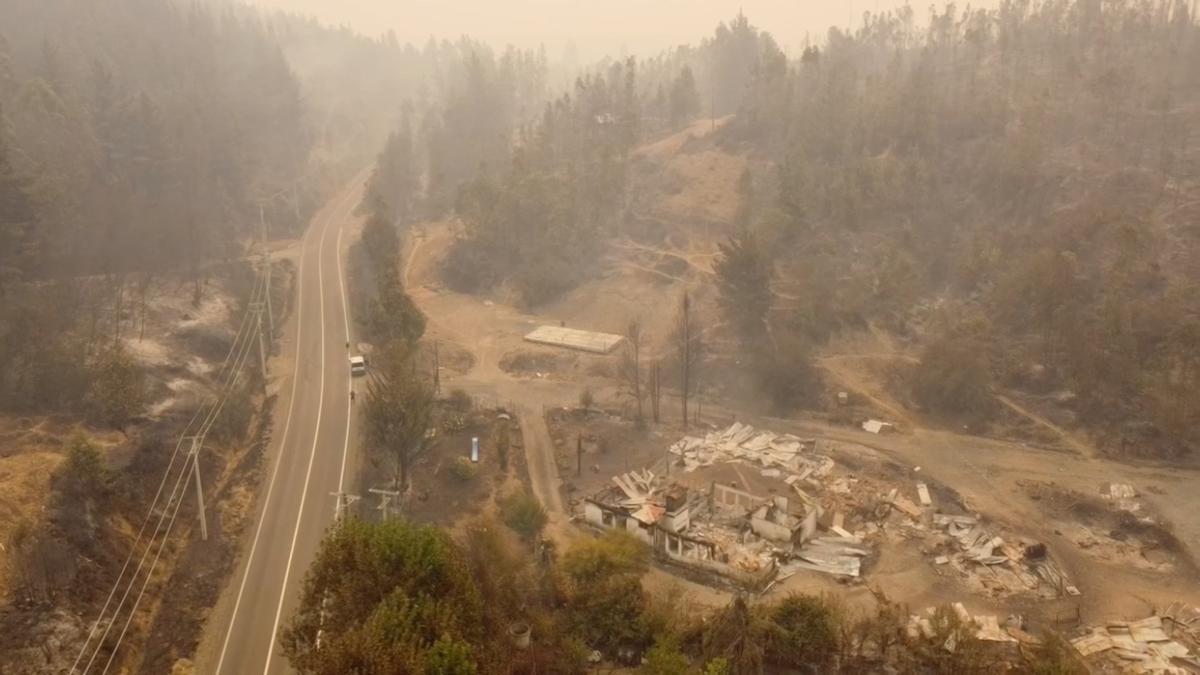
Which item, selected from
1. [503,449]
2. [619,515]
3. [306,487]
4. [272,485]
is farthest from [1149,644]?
[272,485]

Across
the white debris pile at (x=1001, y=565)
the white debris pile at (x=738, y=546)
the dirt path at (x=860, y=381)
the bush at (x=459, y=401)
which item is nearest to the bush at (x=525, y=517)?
the white debris pile at (x=738, y=546)

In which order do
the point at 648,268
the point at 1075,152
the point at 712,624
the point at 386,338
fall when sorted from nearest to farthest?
the point at 712,624 < the point at 386,338 < the point at 1075,152 < the point at 648,268

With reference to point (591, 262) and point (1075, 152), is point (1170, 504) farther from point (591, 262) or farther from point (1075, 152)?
point (591, 262)

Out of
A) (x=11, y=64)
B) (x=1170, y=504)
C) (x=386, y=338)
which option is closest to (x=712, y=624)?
(x=1170, y=504)

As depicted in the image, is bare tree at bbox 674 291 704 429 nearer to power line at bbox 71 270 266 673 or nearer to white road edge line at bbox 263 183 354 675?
white road edge line at bbox 263 183 354 675

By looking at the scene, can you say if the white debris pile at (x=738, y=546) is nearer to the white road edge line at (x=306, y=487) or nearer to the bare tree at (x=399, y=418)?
the bare tree at (x=399, y=418)

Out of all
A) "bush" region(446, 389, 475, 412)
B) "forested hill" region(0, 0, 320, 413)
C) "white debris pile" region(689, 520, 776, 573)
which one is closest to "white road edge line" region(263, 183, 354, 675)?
"bush" region(446, 389, 475, 412)
